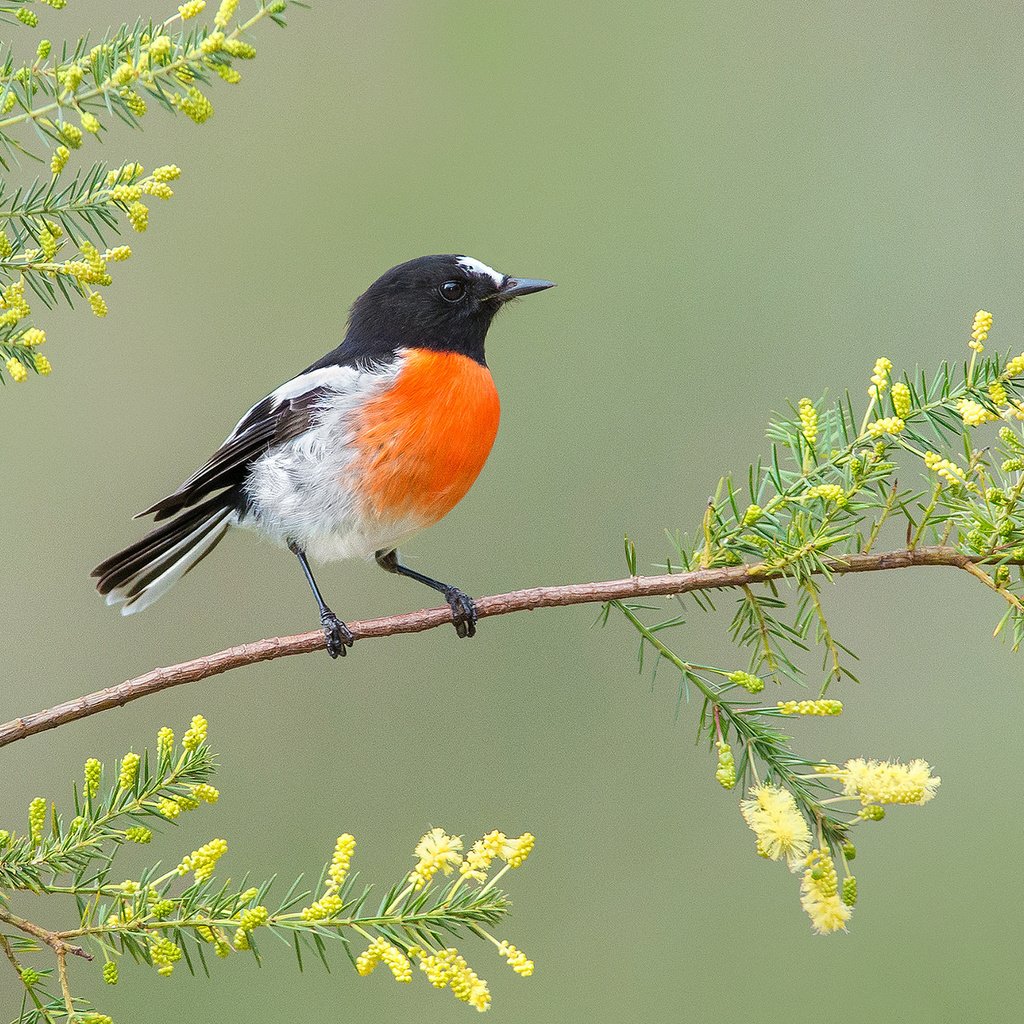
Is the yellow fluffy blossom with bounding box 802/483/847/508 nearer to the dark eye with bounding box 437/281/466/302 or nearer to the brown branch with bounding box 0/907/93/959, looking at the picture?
the brown branch with bounding box 0/907/93/959

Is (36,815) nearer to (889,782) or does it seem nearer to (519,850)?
(519,850)

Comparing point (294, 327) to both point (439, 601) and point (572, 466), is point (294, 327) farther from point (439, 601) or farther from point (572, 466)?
point (439, 601)

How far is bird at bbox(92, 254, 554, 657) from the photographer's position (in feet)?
9.34

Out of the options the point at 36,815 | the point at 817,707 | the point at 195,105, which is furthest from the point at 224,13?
the point at 817,707

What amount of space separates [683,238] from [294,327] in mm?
1578

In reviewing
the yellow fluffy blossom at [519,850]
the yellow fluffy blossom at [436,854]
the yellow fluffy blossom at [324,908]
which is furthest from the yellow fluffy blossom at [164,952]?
the yellow fluffy blossom at [519,850]

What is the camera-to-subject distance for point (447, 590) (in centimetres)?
307

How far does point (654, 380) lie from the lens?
4422 mm

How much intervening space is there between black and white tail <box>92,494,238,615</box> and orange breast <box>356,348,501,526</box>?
496 millimetres

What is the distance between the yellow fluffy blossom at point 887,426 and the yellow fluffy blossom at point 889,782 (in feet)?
1.41

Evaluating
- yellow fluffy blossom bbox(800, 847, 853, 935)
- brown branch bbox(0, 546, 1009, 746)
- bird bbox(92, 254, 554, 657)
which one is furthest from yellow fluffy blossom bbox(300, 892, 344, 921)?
bird bbox(92, 254, 554, 657)

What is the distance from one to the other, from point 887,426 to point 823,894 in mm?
596

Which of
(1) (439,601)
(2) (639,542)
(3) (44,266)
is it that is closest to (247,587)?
(1) (439,601)

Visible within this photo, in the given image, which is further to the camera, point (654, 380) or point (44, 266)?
point (654, 380)
